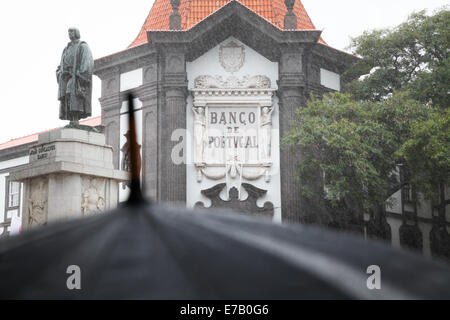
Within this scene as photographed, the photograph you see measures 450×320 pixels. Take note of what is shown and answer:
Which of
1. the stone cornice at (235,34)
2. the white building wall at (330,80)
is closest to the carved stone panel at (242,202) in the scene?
the stone cornice at (235,34)

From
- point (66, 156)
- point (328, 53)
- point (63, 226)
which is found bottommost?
point (63, 226)

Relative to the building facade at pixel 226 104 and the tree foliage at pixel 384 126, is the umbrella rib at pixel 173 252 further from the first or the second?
the building facade at pixel 226 104

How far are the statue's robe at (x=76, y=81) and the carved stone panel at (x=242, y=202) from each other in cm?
988

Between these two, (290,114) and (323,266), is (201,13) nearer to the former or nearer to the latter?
(290,114)

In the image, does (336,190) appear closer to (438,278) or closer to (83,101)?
(83,101)

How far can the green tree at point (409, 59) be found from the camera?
2339 cm

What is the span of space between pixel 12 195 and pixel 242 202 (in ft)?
55.8

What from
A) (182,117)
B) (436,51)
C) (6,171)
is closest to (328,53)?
(436,51)

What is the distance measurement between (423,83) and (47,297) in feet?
73.7

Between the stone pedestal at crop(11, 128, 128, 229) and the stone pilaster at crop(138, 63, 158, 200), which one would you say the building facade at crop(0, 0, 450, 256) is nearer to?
the stone pilaster at crop(138, 63, 158, 200)

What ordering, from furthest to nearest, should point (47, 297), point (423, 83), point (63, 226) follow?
point (423, 83) < point (63, 226) < point (47, 297)

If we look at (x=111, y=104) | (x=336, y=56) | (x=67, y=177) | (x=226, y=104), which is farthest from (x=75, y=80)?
(x=336, y=56)

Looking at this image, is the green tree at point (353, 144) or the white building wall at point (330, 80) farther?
the white building wall at point (330, 80)

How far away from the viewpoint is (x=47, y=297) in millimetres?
2439
